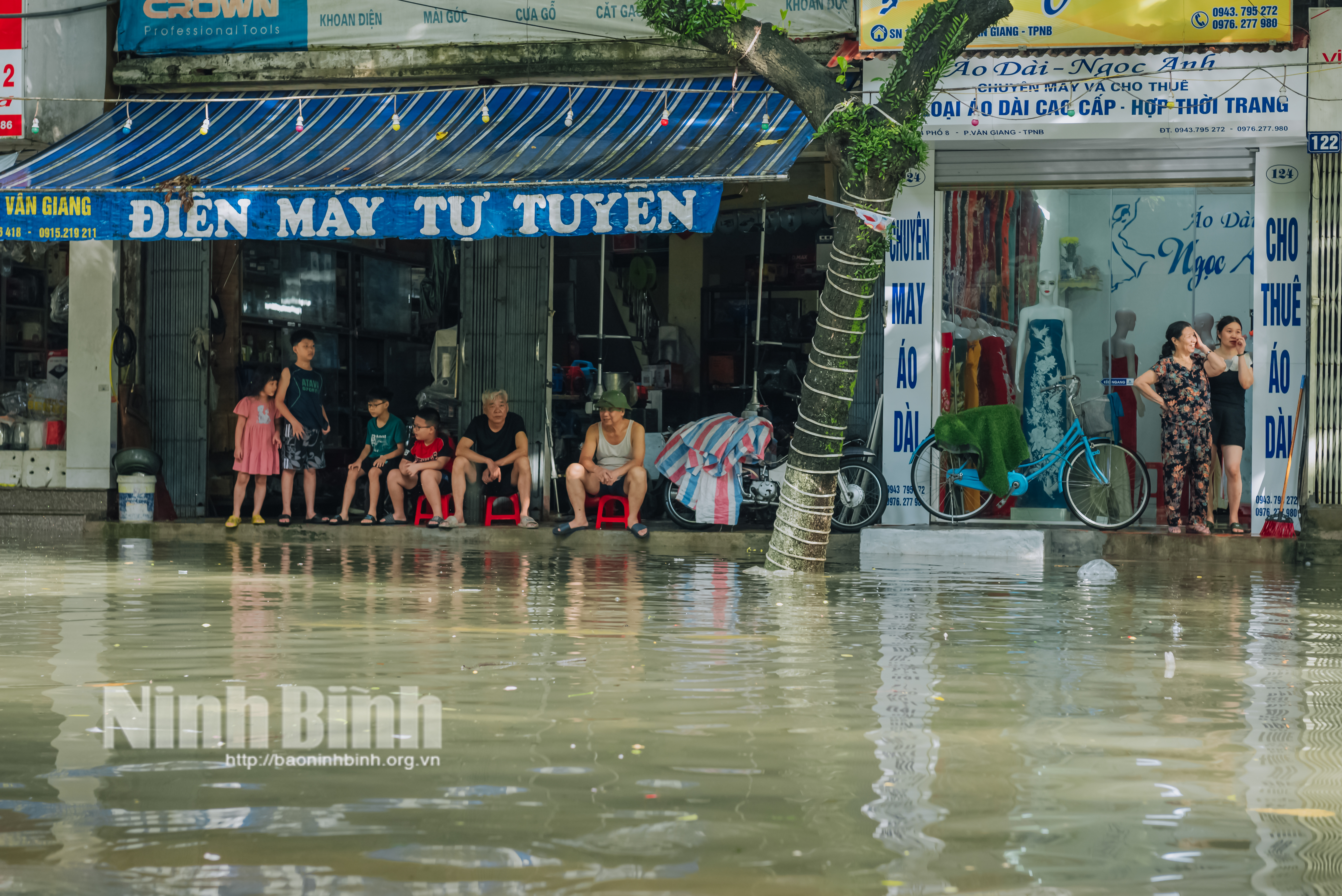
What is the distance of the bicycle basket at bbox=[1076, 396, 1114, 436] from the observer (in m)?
13.5

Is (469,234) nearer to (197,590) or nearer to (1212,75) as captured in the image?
(197,590)

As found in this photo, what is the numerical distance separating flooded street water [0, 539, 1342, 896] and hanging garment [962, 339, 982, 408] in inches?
211

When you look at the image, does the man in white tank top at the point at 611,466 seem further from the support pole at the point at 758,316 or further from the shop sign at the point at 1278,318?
the shop sign at the point at 1278,318

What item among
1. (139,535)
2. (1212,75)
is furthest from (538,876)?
(139,535)

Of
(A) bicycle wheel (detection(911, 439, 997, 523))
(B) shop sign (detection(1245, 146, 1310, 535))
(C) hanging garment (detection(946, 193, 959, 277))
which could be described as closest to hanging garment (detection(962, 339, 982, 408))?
(C) hanging garment (detection(946, 193, 959, 277))

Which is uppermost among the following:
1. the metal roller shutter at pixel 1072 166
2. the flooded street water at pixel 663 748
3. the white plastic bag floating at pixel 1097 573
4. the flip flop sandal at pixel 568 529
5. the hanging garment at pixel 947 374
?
the metal roller shutter at pixel 1072 166

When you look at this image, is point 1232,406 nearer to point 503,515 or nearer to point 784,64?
point 784,64

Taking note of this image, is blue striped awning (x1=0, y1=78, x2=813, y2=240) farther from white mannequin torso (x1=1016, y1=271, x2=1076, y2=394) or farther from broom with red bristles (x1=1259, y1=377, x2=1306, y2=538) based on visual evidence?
broom with red bristles (x1=1259, y1=377, x2=1306, y2=538)

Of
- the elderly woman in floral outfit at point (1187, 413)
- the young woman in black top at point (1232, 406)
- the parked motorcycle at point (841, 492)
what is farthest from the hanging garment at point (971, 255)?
the young woman in black top at point (1232, 406)

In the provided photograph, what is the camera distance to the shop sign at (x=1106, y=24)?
1186cm

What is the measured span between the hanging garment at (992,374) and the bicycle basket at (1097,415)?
80cm

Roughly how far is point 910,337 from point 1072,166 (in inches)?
82.5

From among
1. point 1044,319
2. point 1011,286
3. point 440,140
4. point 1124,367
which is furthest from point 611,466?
point 1124,367

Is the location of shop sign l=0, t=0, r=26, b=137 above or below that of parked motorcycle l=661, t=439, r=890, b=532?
above
